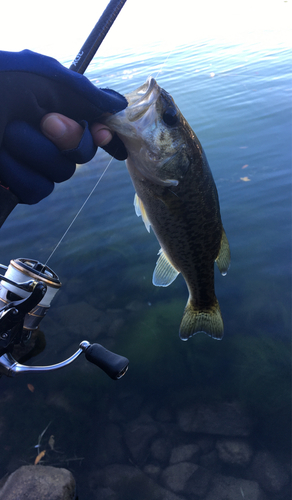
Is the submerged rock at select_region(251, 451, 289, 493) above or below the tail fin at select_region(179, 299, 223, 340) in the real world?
below

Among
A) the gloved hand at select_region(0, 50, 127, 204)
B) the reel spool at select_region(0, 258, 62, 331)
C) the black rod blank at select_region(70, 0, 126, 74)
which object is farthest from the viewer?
the reel spool at select_region(0, 258, 62, 331)

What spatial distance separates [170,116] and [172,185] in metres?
0.51

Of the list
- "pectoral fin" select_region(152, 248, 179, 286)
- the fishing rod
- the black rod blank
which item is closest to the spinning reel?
the fishing rod

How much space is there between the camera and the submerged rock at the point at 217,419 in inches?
123

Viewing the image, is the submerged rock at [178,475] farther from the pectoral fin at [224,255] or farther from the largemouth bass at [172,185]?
the pectoral fin at [224,255]

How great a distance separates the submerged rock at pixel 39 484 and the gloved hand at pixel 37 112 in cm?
230

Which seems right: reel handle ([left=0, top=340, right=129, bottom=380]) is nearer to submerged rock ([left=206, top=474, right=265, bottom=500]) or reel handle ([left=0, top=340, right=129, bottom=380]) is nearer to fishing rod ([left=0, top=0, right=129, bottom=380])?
Result: fishing rod ([left=0, top=0, right=129, bottom=380])

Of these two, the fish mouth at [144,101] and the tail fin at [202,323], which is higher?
the fish mouth at [144,101]

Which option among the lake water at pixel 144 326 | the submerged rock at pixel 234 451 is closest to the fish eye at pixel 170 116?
the lake water at pixel 144 326

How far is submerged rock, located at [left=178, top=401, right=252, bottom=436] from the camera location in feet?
10.3

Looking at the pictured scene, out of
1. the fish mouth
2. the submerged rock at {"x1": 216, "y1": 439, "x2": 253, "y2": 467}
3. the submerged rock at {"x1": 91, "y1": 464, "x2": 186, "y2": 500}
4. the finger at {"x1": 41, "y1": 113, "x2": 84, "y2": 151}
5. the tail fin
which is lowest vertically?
the submerged rock at {"x1": 216, "y1": 439, "x2": 253, "y2": 467}

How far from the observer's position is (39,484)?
2680 mm

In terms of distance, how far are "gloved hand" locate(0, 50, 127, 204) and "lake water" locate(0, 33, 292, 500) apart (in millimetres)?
2427

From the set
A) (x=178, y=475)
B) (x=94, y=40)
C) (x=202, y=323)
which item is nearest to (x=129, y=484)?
(x=178, y=475)
